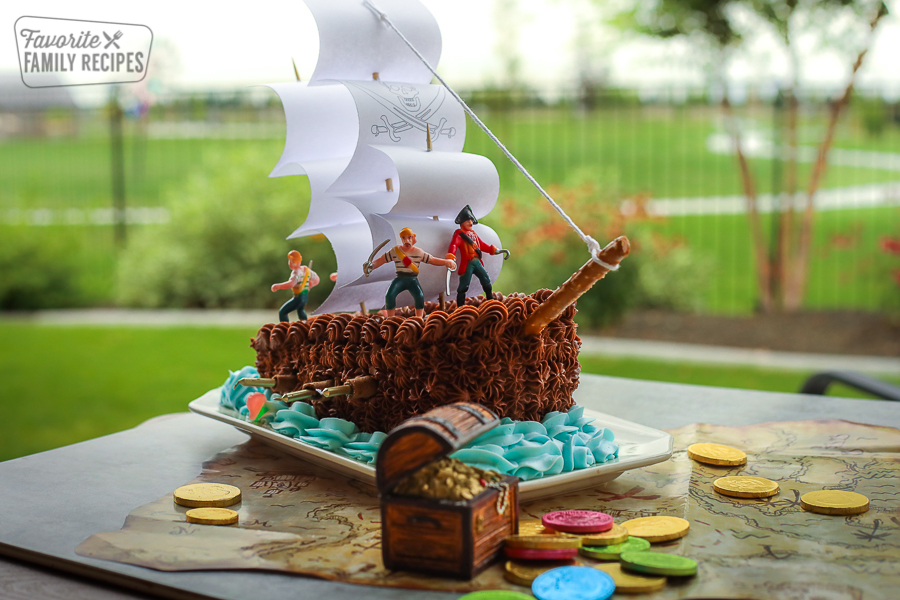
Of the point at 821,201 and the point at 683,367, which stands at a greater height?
the point at 821,201

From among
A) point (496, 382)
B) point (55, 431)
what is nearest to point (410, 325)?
point (496, 382)

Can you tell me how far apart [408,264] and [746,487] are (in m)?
0.89

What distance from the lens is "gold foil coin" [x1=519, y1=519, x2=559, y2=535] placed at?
5.24 feet

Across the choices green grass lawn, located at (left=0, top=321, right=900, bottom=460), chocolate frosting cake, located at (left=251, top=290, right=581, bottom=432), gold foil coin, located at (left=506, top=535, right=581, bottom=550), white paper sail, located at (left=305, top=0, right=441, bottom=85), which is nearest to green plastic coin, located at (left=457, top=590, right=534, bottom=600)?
gold foil coin, located at (left=506, top=535, right=581, bottom=550)

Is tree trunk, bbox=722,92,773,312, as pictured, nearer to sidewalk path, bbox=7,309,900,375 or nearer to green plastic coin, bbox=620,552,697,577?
sidewalk path, bbox=7,309,900,375

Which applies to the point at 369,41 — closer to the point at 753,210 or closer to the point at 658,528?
the point at 658,528

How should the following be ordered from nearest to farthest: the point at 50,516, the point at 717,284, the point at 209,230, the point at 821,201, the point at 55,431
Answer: the point at 50,516 < the point at 55,431 < the point at 209,230 < the point at 717,284 < the point at 821,201

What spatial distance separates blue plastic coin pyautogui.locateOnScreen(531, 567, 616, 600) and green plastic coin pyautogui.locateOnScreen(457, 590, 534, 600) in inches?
1.3

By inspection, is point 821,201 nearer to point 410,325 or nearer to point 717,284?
point 717,284

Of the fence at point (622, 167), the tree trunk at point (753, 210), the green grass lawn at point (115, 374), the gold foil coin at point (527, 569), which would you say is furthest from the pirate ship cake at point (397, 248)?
the tree trunk at point (753, 210)

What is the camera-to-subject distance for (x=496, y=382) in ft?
6.10

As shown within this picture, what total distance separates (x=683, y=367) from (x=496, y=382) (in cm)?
404

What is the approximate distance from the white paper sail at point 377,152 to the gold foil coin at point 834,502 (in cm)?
95

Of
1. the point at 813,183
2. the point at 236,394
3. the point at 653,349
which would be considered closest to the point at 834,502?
the point at 236,394
